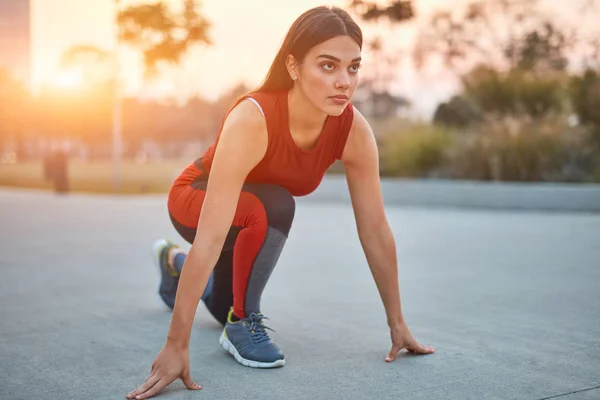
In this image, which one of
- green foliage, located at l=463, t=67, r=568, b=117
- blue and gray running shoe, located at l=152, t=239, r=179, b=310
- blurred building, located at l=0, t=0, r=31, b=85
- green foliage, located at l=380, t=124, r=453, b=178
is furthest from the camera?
blurred building, located at l=0, t=0, r=31, b=85

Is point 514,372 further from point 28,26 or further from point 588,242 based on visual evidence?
point 28,26

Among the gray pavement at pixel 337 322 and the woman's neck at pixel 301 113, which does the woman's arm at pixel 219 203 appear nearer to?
the woman's neck at pixel 301 113

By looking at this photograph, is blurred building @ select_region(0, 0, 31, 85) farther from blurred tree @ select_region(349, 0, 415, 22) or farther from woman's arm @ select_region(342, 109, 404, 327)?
woman's arm @ select_region(342, 109, 404, 327)

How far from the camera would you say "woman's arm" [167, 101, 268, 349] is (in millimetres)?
2646

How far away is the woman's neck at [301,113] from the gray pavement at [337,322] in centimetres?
96

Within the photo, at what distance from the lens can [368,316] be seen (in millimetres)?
3990

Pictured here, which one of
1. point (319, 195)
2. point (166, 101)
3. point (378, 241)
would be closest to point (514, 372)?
point (378, 241)

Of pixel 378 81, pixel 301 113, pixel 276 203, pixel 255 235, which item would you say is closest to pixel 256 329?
pixel 255 235

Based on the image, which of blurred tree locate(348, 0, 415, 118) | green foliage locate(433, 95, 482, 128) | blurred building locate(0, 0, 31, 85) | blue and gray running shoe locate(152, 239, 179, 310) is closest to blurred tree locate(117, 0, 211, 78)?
blurred building locate(0, 0, 31, 85)

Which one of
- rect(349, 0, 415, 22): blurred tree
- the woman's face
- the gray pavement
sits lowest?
the gray pavement

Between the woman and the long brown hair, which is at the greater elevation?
the long brown hair

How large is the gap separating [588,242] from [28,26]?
854 inches

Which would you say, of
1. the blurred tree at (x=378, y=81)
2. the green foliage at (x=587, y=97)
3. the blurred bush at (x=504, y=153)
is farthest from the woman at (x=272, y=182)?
the blurred tree at (x=378, y=81)

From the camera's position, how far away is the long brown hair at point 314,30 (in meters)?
2.77
